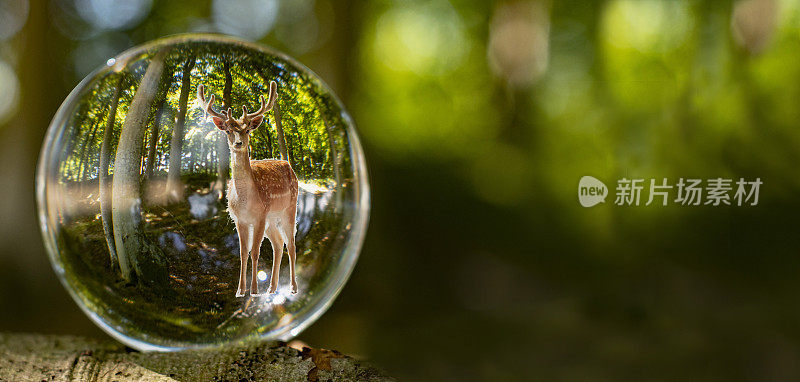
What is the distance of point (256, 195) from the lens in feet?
3.29

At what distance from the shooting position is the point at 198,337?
1.12 metres

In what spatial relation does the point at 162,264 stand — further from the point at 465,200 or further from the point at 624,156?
the point at 624,156

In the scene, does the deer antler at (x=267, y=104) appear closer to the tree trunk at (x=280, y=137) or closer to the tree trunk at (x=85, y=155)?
the tree trunk at (x=280, y=137)

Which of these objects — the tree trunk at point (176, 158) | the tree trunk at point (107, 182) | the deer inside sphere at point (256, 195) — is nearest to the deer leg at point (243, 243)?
the deer inside sphere at point (256, 195)

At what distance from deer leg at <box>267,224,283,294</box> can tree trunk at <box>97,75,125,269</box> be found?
0.91 ft

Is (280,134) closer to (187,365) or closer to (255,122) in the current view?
(255,122)

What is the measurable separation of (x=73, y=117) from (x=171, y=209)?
1.00 ft

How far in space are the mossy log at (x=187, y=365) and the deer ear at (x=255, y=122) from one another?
0.51 metres

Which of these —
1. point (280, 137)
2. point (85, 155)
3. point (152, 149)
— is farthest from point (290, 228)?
point (85, 155)

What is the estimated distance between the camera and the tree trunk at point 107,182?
3.33 feet

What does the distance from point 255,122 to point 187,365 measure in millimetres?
565

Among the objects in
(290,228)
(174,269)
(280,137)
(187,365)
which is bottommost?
(187,365)

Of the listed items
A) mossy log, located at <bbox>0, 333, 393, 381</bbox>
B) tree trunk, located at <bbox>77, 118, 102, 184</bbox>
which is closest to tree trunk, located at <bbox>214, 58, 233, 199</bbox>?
tree trunk, located at <bbox>77, 118, 102, 184</bbox>

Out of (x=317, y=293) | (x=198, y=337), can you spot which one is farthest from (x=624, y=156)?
(x=198, y=337)
